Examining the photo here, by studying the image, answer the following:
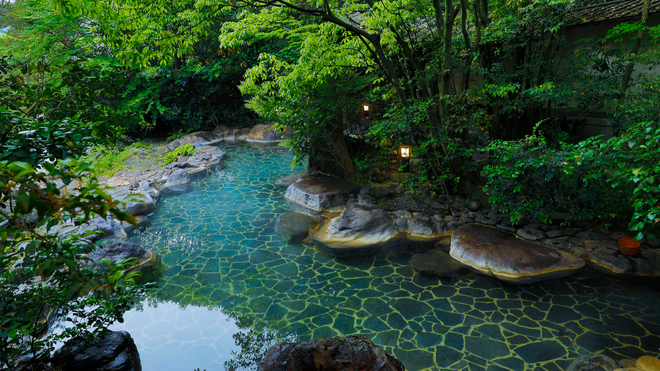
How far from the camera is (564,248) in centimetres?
788

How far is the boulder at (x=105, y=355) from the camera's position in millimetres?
3953

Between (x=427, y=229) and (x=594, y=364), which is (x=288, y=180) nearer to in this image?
(x=427, y=229)

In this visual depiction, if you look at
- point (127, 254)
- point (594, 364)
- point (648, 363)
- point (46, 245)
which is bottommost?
point (648, 363)

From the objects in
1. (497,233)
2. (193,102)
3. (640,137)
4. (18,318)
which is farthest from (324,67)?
(193,102)

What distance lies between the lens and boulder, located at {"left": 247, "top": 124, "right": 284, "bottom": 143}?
21.2 meters

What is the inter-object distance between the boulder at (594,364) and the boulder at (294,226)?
6.22 metres

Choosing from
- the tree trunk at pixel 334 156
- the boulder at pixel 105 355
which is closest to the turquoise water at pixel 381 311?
the boulder at pixel 105 355

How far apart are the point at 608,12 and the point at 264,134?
1621 centimetres

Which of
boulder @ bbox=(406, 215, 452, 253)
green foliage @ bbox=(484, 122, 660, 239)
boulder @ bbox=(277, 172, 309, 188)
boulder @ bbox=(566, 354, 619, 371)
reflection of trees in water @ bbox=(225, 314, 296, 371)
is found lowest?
boulder @ bbox=(277, 172, 309, 188)

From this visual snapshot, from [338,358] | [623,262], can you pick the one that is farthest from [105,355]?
[623,262]

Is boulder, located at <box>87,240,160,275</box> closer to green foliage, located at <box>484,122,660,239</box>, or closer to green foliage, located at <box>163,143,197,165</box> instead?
green foliage, located at <box>484,122,660,239</box>

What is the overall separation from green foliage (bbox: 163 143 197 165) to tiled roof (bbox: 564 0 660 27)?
15.2 metres

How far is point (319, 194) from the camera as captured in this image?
11.4 meters

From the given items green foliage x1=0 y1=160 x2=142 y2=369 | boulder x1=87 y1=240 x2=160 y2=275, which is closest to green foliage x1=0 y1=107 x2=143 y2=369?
green foliage x1=0 y1=160 x2=142 y2=369
